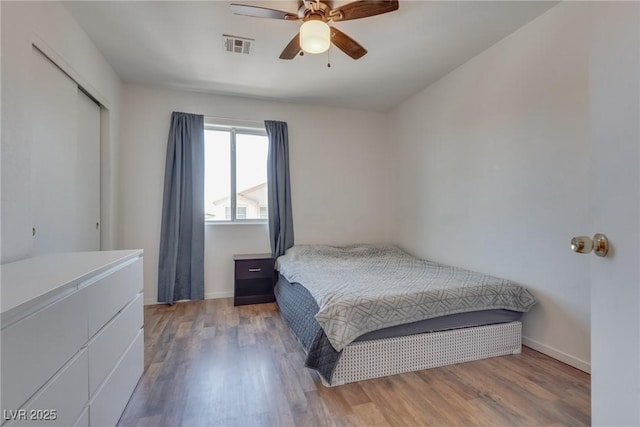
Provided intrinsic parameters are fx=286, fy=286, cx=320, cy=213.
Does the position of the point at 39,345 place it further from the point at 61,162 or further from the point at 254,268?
the point at 254,268

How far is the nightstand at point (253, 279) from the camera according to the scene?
3373 millimetres

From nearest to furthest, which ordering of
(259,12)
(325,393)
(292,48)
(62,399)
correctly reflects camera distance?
(62,399), (325,393), (259,12), (292,48)

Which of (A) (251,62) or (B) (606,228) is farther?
(A) (251,62)

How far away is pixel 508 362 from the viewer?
2.08 metres

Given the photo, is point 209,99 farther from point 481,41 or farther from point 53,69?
point 481,41

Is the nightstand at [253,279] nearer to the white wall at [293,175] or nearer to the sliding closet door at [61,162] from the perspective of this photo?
the white wall at [293,175]

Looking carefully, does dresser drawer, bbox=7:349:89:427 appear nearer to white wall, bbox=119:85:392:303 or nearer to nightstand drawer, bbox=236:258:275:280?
nightstand drawer, bbox=236:258:275:280

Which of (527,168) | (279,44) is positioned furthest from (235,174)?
(527,168)

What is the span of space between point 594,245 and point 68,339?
1.78 meters

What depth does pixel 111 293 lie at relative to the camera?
1393mm

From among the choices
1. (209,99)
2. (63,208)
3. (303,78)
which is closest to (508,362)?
(303,78)

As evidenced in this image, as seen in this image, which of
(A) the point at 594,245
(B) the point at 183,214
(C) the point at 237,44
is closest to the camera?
(A) the point at 594,245

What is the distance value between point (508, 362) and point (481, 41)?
2633mm

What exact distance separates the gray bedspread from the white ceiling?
206 cm
